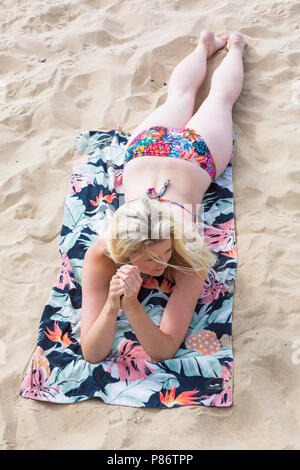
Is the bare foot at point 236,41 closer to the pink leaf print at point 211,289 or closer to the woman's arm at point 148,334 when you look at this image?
the pink leaf print at point 211,289

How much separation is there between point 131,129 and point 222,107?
0.82 metres

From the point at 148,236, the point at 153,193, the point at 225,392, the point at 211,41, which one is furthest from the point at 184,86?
the point at 225,392

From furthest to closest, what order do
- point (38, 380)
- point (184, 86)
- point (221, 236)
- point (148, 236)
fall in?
1. point (184, 86)
2. point (221, 236)
3. point (38, 380)
4. point (148, 236)

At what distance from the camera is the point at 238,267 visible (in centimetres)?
340

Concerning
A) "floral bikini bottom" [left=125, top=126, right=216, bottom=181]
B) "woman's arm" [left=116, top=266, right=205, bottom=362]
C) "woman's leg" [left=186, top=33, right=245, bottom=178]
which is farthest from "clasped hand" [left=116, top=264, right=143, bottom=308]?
"woman's leg" [left=186, top=33, right=245, bottom=178]

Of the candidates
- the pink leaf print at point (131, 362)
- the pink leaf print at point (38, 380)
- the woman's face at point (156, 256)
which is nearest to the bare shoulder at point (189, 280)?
the woman's face at point (156, 256)

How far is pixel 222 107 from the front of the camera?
4168mm

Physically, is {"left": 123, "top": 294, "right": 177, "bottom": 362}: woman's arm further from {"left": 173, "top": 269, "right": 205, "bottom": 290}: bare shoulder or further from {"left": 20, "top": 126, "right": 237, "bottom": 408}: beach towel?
{"left": 173, "top": 269, "right": 205, "bottom": 290}: bare shoulder

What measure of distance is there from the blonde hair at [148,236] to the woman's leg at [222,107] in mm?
1105

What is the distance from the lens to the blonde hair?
8.69 ft

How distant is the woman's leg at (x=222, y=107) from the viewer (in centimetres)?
382


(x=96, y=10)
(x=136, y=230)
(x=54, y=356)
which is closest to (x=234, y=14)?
(x=96, y=10)

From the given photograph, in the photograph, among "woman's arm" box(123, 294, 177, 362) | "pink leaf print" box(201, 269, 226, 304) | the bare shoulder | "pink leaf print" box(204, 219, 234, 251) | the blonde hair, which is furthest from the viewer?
"pink leaf print" box(204, 219, 234, 251)

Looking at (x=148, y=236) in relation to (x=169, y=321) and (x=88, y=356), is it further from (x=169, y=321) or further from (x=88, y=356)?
(x=88, y=356)
